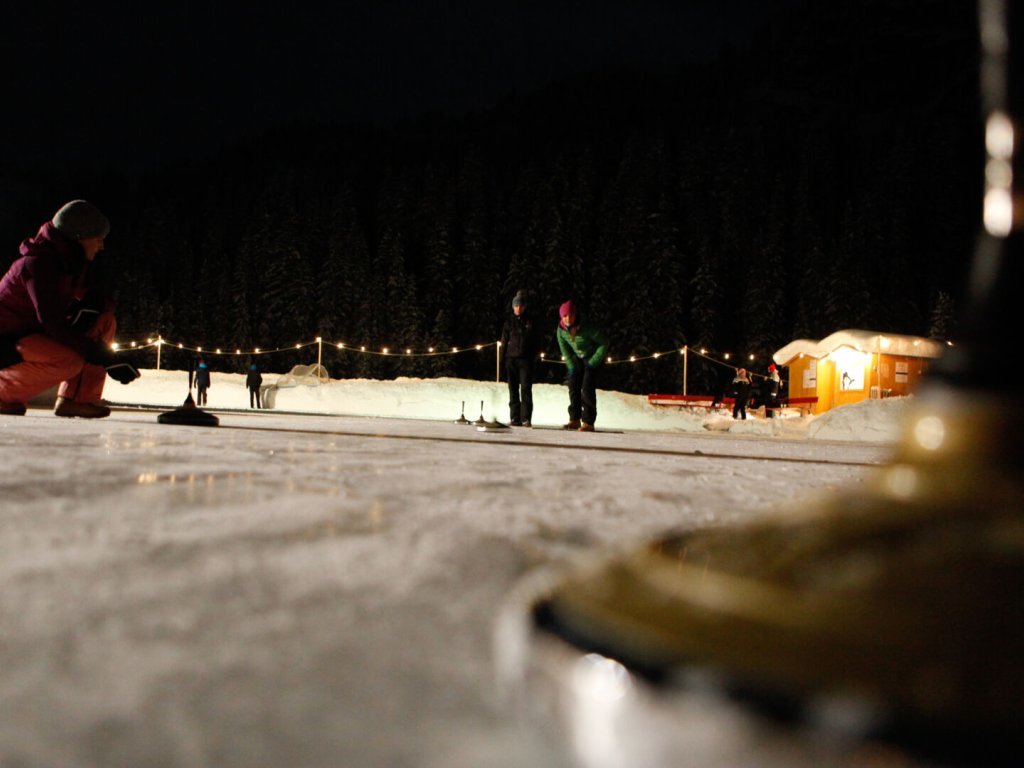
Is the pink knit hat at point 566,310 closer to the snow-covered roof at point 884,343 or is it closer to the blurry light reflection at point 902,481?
the blurry light reflection at point 902,481

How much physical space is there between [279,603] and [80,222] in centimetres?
470

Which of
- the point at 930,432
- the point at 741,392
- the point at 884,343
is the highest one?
the point at 884,343

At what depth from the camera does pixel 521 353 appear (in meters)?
8.69

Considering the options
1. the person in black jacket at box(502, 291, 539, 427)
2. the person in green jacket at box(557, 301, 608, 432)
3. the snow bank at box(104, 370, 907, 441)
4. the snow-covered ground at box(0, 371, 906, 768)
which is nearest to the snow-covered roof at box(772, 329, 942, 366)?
the snow bank at box(104, 370, 907, 441)

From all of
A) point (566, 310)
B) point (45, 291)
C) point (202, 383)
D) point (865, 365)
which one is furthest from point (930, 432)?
point (865, 365)

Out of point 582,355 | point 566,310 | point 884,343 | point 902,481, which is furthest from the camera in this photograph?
point 884,343

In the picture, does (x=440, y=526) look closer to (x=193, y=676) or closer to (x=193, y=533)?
(x=193, y=533)

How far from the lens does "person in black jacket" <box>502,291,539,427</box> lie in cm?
856

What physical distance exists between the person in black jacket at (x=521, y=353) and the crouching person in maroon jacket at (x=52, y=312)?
491cm

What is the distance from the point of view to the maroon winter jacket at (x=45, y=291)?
13.4 feet

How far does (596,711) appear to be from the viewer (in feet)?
0.90

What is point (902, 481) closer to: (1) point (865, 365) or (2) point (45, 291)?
(2) point (45, 291)

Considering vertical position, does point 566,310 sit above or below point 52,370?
above

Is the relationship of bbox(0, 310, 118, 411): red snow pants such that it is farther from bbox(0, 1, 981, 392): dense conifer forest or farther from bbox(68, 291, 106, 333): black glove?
bbox(0, 1, 981, 392): dense conifer forest
